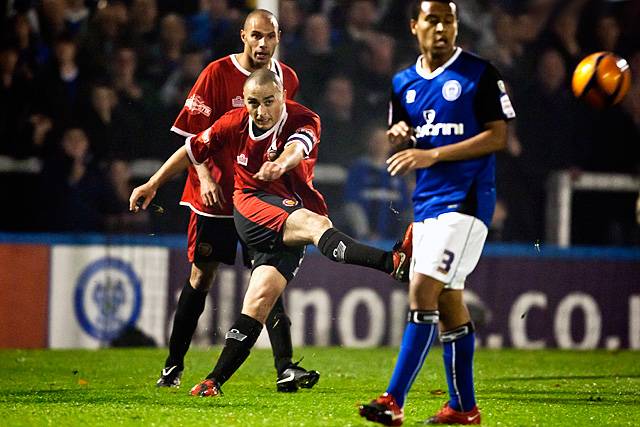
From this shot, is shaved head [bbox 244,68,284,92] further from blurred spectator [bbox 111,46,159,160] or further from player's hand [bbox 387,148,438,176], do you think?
blurred spectator [bbox 111,46,159,160]

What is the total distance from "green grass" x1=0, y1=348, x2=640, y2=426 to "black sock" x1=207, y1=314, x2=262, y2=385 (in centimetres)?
16

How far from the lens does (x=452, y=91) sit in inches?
202

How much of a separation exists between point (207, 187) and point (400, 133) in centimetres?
201

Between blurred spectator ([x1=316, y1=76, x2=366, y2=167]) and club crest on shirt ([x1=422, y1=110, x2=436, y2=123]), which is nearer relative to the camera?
club crest on shirt ([x1=422, y1=110, x2=436, y2=123])

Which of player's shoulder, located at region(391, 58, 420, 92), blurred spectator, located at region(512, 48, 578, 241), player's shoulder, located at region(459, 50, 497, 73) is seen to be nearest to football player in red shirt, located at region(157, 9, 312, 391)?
player's shoulder, located at region(391, 58, 420, 92)

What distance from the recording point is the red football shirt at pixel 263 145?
262 inches

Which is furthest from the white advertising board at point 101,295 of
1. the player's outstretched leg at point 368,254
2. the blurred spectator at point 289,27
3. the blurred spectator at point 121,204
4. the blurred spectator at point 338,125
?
the player's outstretched leg at point 368,254

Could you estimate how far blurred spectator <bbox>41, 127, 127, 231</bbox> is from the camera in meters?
10.6

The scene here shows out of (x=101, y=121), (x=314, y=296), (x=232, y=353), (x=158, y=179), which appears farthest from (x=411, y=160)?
(x=101, y=121)

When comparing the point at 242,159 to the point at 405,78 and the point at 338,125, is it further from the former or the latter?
the point at 338,125

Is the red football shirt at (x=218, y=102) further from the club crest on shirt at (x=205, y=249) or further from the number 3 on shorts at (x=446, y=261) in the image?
the number 3 on shorts at (x=446, y=261)

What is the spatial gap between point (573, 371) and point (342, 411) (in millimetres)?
3635

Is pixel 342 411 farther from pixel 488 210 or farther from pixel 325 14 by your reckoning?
pixel 325 14

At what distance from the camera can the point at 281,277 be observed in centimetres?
651
